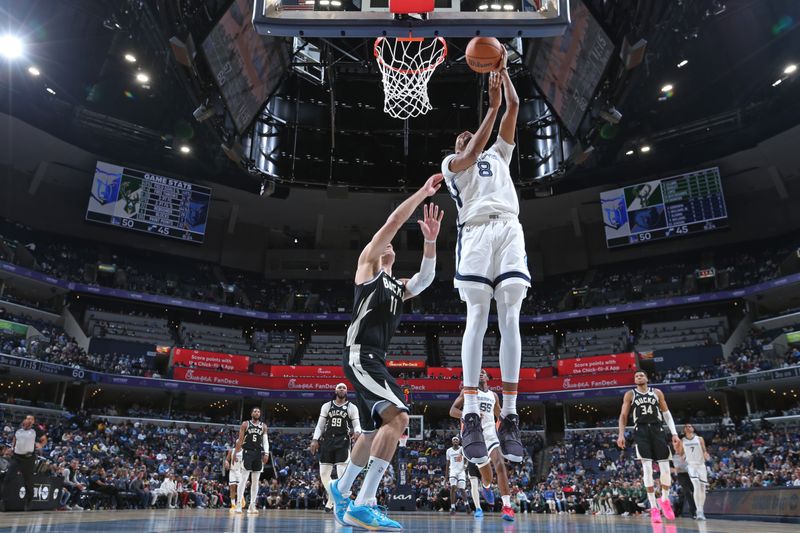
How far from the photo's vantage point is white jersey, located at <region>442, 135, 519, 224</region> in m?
5.15

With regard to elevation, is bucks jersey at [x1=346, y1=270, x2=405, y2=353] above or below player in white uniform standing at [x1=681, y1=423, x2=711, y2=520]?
above

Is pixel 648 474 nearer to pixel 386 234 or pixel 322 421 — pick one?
pixel 322 421

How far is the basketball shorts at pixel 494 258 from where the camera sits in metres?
4.94

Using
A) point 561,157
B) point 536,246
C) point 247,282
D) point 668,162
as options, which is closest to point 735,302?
point 668,162

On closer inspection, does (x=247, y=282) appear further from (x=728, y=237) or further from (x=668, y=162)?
(x=728, y=237)

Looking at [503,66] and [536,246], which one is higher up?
[536,246]

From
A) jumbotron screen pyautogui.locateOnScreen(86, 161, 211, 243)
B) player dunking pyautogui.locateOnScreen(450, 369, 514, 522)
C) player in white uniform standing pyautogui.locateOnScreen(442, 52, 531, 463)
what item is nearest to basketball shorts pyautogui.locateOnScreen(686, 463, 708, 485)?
player dunking pyautogui.locateOnScreen(450, 369, 514, 522)

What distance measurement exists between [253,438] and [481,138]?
9.54 m

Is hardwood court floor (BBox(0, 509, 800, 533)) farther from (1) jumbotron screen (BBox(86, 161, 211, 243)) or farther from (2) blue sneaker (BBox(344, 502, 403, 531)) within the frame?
(1) jumbotron screen (BBox(86, 161, 211, 243))

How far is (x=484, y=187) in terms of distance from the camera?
527 cm

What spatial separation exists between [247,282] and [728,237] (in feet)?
107

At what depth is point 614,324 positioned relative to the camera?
3897cm

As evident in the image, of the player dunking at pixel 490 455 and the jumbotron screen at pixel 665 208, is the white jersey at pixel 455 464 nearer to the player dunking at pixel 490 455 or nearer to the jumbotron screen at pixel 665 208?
the player dunking at pixel 490 455

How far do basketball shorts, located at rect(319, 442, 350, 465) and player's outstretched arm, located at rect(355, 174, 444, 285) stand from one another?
6140 millimetres
